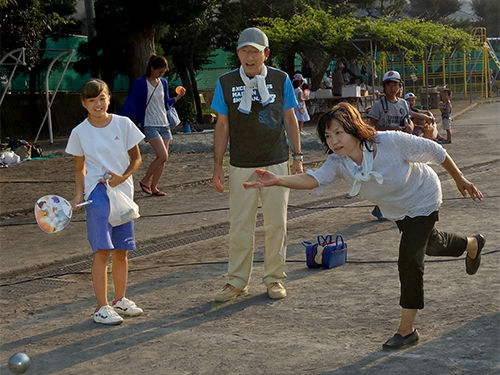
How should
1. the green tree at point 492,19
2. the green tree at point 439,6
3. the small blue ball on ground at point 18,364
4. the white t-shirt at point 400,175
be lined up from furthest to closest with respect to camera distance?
the green tree at point 492,19, the green tree at point 439,6, the white t-shirt at point 400,175, the small blue ball on ground at point 18,364

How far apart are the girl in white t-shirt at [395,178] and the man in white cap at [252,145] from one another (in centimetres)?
118

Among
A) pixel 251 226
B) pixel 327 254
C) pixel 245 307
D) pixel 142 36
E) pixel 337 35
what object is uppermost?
pixel 142 36

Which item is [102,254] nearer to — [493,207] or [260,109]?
[260,109]

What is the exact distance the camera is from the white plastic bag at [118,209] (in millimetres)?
5148

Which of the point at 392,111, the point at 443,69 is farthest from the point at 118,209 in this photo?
the point at 443,69

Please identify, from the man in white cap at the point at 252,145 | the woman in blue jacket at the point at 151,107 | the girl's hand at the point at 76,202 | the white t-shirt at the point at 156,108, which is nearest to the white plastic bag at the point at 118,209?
the girl's hand at the point at 76,202

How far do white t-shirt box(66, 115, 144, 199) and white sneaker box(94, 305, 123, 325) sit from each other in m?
0.77

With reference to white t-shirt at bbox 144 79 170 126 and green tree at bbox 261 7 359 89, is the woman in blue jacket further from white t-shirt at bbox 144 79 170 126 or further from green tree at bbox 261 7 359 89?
green tree at bbox 261 7 359 89

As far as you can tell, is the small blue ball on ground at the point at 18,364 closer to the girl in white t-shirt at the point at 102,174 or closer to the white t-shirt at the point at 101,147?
the girl in white t-shirt at the point at 102,174

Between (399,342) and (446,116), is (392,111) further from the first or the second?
(446,116)

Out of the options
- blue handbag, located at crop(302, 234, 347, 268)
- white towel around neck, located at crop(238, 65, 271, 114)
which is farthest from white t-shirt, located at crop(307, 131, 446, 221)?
blue handbag, located at crop(302, 234, 347, 268)

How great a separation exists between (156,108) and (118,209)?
5.51m

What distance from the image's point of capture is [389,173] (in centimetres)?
432

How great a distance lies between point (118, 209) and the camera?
515 centimetres
